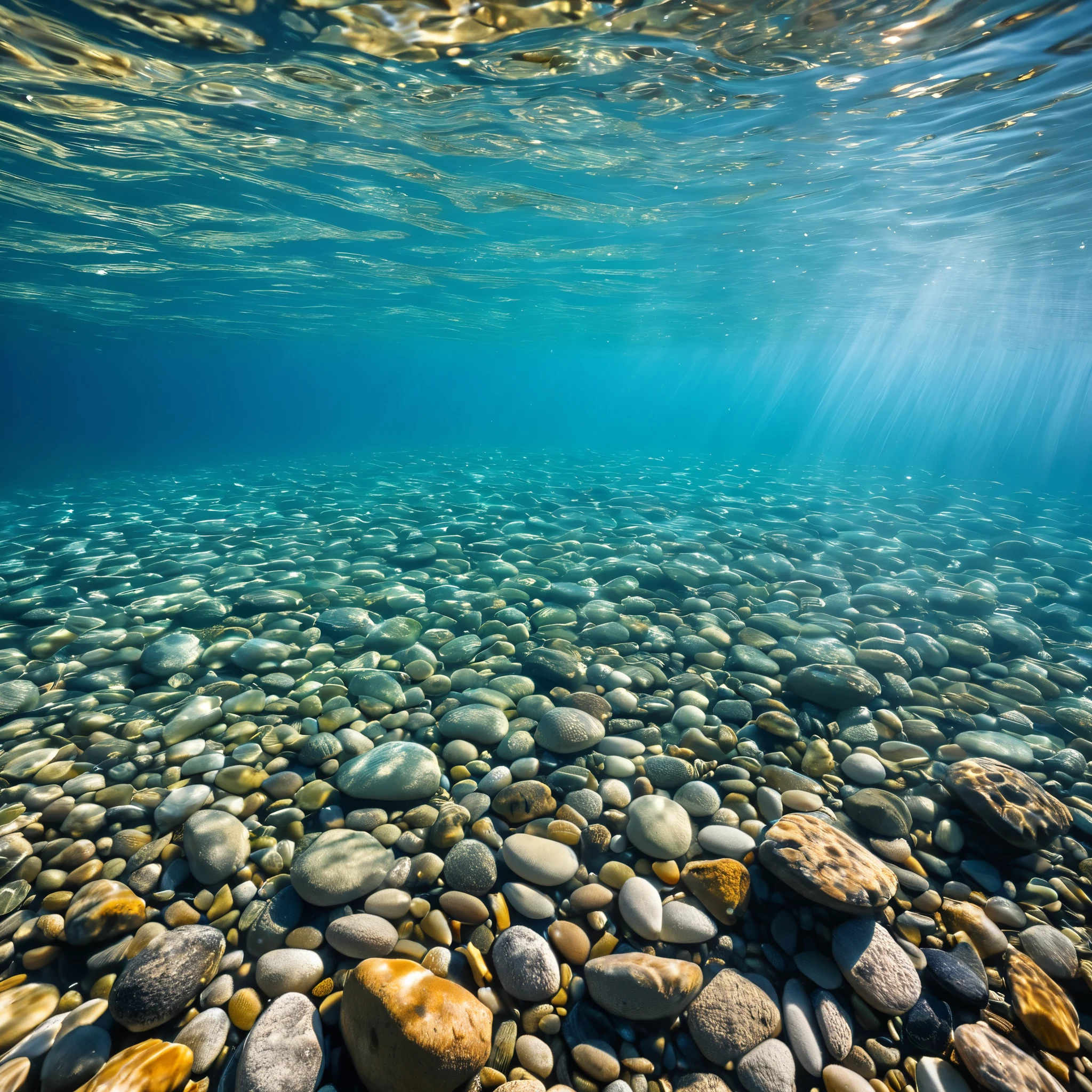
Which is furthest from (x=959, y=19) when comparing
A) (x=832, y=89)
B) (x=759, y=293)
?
(x=759, y=293)

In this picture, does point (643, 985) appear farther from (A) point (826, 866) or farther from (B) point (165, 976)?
(B) point (165, 976)

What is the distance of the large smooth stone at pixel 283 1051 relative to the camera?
6.29 feet

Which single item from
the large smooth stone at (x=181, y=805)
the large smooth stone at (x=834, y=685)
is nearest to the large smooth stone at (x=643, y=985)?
the large smooth stone at (x=181, y=805)

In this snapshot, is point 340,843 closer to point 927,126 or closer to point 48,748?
point 48,748

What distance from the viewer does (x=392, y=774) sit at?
3.46m

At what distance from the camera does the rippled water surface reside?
6.04 metres

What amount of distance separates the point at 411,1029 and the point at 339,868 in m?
1.03

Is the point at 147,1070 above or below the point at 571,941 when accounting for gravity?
above

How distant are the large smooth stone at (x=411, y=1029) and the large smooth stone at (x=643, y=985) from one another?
1.71 ft

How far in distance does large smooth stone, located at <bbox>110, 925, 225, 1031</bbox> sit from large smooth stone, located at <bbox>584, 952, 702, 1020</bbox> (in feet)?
5.71

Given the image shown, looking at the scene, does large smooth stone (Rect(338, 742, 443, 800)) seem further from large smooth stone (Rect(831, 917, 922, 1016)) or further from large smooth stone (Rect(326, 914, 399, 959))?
large smooth stone (Rect(831, 917, 922, 1016))

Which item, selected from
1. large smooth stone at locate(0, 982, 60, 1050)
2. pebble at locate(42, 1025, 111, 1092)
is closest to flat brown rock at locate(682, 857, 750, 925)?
pebble at locate(42, 1025, 111, 1092)

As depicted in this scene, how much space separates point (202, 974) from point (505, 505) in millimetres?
10256

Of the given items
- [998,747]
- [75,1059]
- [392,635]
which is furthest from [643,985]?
[392,635]
